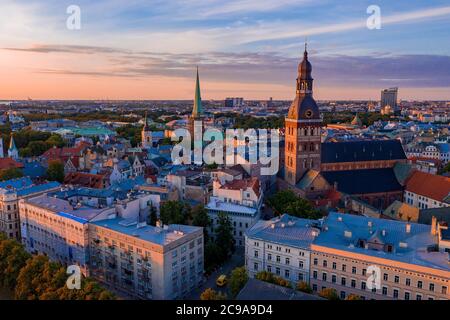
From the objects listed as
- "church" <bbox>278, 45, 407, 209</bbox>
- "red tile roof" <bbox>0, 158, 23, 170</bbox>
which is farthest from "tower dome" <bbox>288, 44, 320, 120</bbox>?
"red tile roof" <bbox>0, 158, 23, 170</bbox>

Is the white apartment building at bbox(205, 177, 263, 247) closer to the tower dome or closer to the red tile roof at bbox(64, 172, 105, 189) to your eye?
the tower dome

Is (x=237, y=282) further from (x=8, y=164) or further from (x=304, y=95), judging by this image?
(x=8, y=164)

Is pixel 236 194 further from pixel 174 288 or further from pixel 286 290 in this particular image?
pixel 286 290

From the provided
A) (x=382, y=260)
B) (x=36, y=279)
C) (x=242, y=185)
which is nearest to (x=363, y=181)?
(x=242, y=185)

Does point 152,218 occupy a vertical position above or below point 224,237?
above

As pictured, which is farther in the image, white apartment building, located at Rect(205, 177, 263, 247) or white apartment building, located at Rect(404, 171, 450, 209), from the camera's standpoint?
white apartment building, located at Rect(404, 171, 450, 209)
